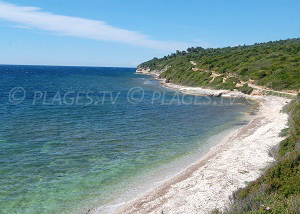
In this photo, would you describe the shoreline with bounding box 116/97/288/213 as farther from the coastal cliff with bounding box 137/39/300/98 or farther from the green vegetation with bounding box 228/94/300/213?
the coastal cliff with bounding box 137/39/300/98

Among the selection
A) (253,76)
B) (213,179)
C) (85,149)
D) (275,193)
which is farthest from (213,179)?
(253,76)

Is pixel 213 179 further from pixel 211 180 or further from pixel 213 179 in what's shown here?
pixel 211 180

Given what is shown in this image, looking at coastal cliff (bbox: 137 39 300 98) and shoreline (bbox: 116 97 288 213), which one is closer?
shoreline (bbox: 116 97 288 213)

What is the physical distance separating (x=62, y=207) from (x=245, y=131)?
17.9m

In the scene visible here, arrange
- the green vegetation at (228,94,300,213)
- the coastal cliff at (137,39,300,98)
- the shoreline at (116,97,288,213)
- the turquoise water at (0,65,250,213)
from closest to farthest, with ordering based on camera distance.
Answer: the green vegetation at (228,94,300,213) → the shoreline at (116,97,288,213) → the turquoise water at (0,65,250,213) → the coastal cliff at (137,39,300,98)

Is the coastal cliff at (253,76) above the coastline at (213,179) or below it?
above

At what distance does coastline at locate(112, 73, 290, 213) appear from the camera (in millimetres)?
12135

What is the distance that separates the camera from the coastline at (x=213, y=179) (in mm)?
12135

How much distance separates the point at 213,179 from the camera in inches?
575

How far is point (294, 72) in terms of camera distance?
54.5m

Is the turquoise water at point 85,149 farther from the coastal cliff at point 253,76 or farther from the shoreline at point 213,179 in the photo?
the coastal cliff at point 253,76

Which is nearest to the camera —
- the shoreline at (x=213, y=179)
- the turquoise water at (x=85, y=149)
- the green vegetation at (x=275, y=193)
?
the green vegetation at (x=275, y=193)

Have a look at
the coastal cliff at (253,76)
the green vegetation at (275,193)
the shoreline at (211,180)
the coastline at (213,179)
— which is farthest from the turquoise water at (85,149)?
the coastal cliff at (253,76)

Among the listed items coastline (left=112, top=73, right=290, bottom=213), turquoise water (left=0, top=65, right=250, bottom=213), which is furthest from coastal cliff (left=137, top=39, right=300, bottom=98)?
coastline (left=112, top=73, right=290, bottom=213)
